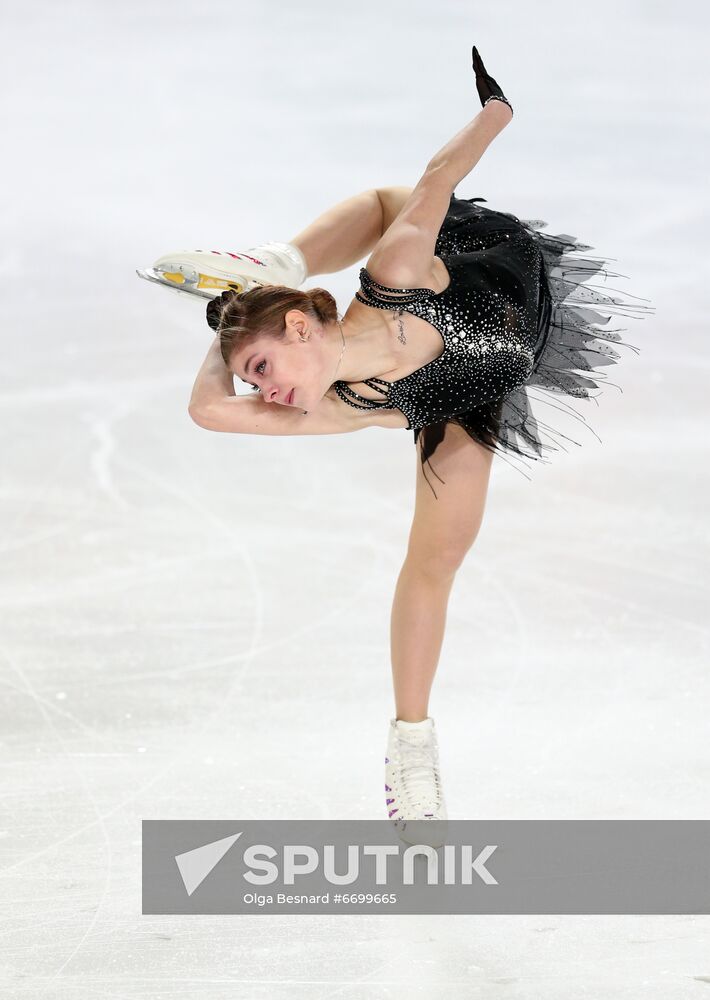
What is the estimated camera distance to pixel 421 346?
6.70 ft

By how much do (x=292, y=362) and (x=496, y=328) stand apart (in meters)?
0.38

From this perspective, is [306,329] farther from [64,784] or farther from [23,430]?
[23,430]

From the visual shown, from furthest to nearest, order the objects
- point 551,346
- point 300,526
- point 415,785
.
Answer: point 300,526 → point 551,346 → point 415,785

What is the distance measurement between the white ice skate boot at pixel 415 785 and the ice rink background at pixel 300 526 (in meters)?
0.13

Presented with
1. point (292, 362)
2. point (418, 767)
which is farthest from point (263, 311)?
point (418, 767)

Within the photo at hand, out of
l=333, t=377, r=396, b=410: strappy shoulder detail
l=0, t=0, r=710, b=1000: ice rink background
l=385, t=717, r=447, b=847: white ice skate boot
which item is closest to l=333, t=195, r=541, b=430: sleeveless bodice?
l=333, t=377, r=396, b=410: strappy shoulder detail

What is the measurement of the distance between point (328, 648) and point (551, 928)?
4.46 feet

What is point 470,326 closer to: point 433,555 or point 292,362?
point 292,362

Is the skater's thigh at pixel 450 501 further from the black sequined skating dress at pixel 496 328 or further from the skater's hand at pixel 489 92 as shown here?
the skater's hand at pixel 489 92

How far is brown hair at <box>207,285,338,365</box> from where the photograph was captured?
6.36 ft

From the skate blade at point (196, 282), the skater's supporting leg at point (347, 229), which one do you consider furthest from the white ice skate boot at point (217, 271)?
the skater's supporting leg at point (347, 229)

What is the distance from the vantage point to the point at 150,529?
12.7ft

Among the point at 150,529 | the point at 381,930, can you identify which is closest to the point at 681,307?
the point at 150,529

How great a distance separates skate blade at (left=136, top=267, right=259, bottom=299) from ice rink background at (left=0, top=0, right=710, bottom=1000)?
997 millimetres
